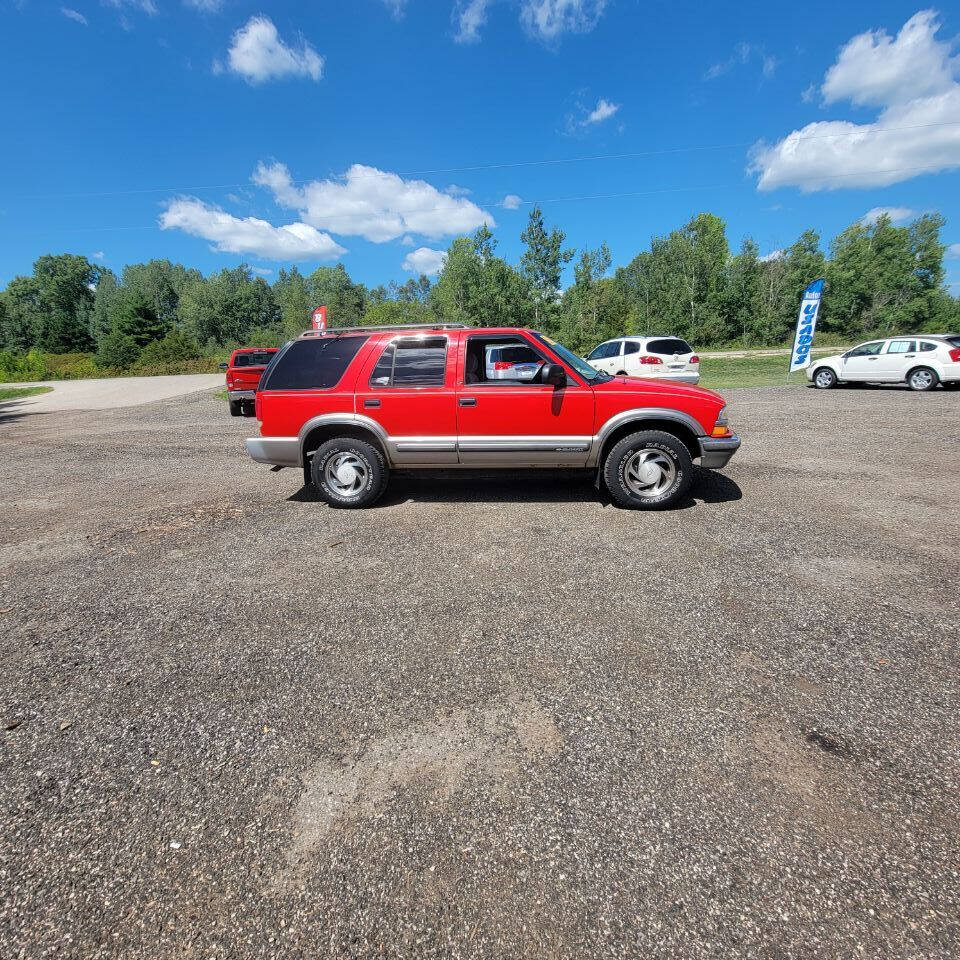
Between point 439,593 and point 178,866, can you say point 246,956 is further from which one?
point 439,593

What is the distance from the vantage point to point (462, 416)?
505 centimetres

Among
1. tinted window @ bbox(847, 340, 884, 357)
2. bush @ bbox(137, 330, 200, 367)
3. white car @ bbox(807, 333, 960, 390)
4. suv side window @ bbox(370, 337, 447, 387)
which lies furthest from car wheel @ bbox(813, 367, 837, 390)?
bush @ bbox(137, 330, 200, 367)

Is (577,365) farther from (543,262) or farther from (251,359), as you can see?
(543,262)

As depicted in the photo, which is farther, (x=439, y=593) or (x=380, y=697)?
(x=439, y=593)

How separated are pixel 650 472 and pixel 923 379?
A: 14238 mm

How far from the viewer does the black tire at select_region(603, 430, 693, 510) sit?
4934mm

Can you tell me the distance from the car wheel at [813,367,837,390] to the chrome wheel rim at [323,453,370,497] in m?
16.1

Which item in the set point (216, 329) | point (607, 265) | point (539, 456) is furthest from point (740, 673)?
point (216, 329)

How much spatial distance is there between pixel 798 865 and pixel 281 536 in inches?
168

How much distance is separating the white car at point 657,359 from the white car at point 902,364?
4.80m

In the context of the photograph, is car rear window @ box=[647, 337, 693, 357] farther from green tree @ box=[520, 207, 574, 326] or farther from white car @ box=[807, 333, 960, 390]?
green tree @ box=[520, 207, 574, 326]

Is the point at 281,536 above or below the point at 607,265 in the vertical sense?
below

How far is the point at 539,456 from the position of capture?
200 inches

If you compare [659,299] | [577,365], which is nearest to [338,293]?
[659,299]
